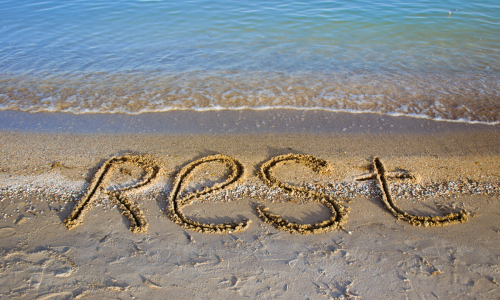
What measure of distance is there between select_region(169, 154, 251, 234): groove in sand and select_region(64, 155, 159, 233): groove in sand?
33 cm

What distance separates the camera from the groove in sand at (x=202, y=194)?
302 centimetres

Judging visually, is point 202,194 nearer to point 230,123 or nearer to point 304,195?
point 304,195

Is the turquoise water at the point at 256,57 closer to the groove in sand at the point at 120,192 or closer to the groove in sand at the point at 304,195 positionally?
the groove in sand at the point at 120,192

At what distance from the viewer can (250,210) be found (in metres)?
3.25

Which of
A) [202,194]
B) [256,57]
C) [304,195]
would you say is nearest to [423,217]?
[304,195]

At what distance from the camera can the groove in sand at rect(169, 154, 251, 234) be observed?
3.02 meters

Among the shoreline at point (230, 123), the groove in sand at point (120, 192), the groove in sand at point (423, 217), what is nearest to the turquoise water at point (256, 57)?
the shoreline at point (230, 123)

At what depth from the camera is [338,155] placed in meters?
4.15

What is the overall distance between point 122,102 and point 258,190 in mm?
3571

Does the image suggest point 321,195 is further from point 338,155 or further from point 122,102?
point 122,102

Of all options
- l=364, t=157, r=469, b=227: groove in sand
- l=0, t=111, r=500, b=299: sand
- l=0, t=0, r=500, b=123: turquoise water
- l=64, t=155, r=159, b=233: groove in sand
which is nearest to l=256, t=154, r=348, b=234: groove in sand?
l=0, t=111, r=500, b=299: sand

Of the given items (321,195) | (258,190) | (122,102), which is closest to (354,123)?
(321,195)

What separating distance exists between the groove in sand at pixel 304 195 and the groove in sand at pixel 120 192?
1.32 meters

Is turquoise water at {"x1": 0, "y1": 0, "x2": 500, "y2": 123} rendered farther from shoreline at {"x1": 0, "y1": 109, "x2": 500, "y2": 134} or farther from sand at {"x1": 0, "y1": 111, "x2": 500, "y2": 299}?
sand at {"x1": 0, "y1": 111, "x2": 500, "y2": 299}
